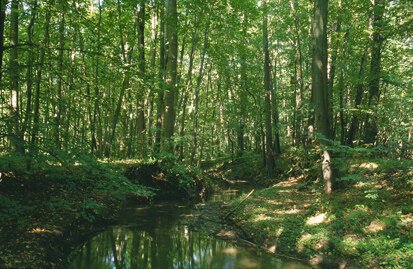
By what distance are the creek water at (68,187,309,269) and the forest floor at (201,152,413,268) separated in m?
0.65

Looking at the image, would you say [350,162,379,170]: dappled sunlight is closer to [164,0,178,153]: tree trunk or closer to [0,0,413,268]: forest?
[0,0,413,268]: forest

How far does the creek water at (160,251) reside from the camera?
19.1 feet

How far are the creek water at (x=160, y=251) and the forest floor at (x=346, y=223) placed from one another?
0.65m

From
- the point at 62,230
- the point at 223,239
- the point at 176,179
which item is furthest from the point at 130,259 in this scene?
the point at 176,179

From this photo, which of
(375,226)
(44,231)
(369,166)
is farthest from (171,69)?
(375,226)

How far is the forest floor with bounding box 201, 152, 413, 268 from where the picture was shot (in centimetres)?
536

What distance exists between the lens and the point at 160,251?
6.61 m

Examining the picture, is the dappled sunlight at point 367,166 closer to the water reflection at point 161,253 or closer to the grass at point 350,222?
the grass at point 350,222

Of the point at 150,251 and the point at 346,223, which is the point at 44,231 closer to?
the point at 150,251

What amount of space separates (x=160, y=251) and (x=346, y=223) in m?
4.89

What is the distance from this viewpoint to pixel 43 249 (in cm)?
494

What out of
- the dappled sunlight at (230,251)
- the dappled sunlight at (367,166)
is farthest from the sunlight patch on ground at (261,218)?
the dappled sunlight at (367,166)

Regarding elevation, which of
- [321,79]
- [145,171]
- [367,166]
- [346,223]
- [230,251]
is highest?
[321,79]

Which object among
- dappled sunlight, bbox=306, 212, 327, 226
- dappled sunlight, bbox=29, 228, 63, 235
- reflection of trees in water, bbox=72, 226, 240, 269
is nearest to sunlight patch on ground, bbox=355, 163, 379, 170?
dappled sunlight, bbox=306, 212, 327, 226
